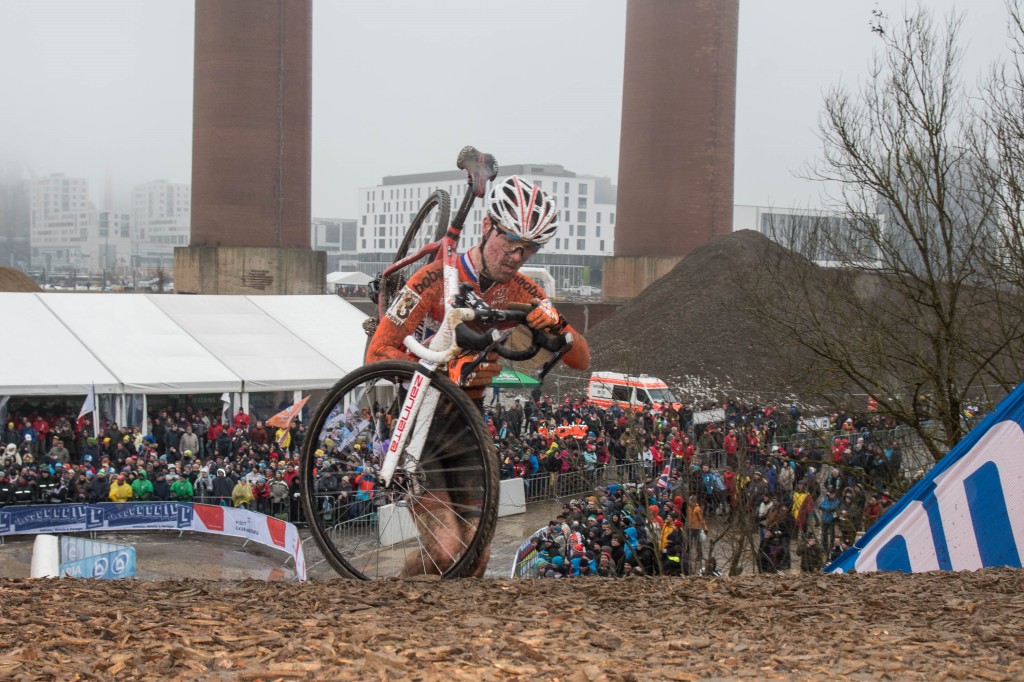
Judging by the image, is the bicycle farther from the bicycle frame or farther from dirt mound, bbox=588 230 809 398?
dirt mound, bbox=588 230 809 398

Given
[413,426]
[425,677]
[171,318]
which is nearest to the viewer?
[425,677]

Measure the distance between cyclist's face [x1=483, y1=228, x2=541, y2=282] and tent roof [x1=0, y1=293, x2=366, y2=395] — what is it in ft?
56.7

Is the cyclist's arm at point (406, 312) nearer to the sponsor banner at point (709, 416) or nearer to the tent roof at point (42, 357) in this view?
the tent roof at point (42, 357)

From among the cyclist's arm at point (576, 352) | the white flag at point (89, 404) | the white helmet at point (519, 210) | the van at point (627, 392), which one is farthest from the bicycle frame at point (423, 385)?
→ the van at point (627, 392)

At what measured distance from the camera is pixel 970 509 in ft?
24.2

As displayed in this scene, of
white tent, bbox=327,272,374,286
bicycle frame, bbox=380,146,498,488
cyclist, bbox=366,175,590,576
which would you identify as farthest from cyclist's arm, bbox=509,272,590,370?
white tent, bbox=327,272,374,286

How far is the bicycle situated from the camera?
277 inches

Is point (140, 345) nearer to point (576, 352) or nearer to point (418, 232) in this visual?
point (418, 232)

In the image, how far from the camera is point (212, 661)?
4785 mm

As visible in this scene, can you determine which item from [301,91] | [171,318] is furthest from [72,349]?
[301,91]

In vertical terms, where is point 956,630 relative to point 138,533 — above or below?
above

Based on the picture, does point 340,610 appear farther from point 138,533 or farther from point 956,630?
point 138,533

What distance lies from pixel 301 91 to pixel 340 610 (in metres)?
59.3

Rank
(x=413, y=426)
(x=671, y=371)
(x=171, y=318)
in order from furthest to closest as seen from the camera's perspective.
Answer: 1. (x=671, y=371)
2. (x=171, y=318)
3. (x=413, y=426)
